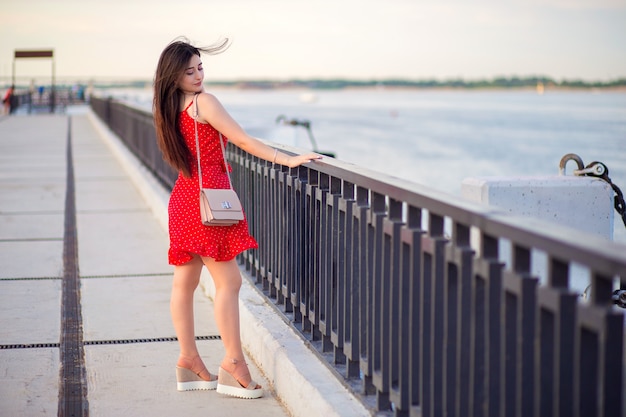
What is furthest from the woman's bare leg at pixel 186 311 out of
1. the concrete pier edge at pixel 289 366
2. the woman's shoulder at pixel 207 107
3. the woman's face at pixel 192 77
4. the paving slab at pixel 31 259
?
the paving slab at pixel 31 259

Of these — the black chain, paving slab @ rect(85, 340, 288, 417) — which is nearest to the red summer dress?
paving slab @ rect(85, 340, 288, 417)

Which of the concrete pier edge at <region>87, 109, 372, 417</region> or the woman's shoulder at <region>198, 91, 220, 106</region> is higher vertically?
the woman's shoulder at <region>198, 91, 220, 106</region>

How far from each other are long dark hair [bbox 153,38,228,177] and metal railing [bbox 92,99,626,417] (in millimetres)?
717

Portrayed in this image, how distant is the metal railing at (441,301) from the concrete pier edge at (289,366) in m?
0.10

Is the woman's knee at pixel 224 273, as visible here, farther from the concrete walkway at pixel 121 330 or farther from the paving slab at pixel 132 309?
the paving slab at pixel 132 309

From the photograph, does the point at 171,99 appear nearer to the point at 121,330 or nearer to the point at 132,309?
the point at 121,330

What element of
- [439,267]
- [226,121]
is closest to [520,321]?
[439,267]

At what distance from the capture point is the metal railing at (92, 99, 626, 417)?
2424 mm

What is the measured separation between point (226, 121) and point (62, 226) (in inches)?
278

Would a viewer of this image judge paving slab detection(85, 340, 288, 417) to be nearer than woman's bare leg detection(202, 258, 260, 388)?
Yes

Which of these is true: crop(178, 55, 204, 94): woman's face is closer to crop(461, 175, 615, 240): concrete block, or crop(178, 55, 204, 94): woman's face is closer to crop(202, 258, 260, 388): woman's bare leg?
crop(202, 258, 260, 388): woman's bare leg

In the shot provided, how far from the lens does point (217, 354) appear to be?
5.77m

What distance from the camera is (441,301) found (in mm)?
3328

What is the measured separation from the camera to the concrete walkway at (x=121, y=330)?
15.5 ft
